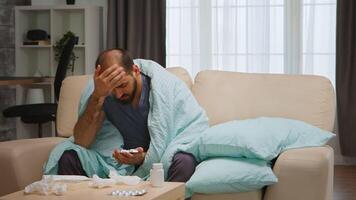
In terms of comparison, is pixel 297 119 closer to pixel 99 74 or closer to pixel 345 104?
pixel 99 74

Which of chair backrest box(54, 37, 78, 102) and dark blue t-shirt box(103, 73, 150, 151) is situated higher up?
chair backrest box(54, 37, 78, 102)

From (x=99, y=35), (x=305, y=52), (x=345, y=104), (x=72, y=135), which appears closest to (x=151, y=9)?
(x=99, y=35)

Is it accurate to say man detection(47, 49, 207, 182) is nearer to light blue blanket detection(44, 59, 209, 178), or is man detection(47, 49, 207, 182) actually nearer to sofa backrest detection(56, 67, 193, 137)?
light blue blanket detection(44, 59, 209, 178)

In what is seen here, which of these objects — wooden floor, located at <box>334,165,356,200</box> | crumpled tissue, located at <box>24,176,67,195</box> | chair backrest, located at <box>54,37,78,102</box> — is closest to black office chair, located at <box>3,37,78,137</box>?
chair backrest, located at <box>54,37,78,102</box>

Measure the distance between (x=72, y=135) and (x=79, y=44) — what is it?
10.1ft

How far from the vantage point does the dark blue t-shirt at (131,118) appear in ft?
9.66

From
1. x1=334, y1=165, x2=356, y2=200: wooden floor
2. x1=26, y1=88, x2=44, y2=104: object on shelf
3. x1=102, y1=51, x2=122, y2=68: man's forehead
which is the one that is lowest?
x1=334, y1=165, x2=356, y2=200: wooden floor

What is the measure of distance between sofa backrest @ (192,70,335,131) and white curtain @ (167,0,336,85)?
103 inches

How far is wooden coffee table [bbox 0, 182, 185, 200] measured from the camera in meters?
2.15

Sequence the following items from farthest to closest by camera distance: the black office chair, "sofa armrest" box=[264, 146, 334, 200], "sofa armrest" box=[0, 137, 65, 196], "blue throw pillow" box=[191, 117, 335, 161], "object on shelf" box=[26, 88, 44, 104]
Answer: "object on shelf" box=[26, 88, 44, 104] < the black office chair < "sofa armrest" box=[0, 137, 65, 196] < "blue throw pillow" box=[191, 117, 335, 161] < "sofa armrest" box=[264, 146, 334, 200]

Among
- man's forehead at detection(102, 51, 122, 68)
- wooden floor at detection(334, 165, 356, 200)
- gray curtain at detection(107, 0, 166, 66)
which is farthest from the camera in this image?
gray curtain at detection(107, 0, 166, 66)

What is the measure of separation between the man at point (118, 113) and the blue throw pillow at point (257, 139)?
4.6 inches

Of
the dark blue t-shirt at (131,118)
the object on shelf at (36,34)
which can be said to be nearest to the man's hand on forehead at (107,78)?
Answer: the dark blue t-shirt at (131,118)

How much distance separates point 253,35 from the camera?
5801 millimetres
